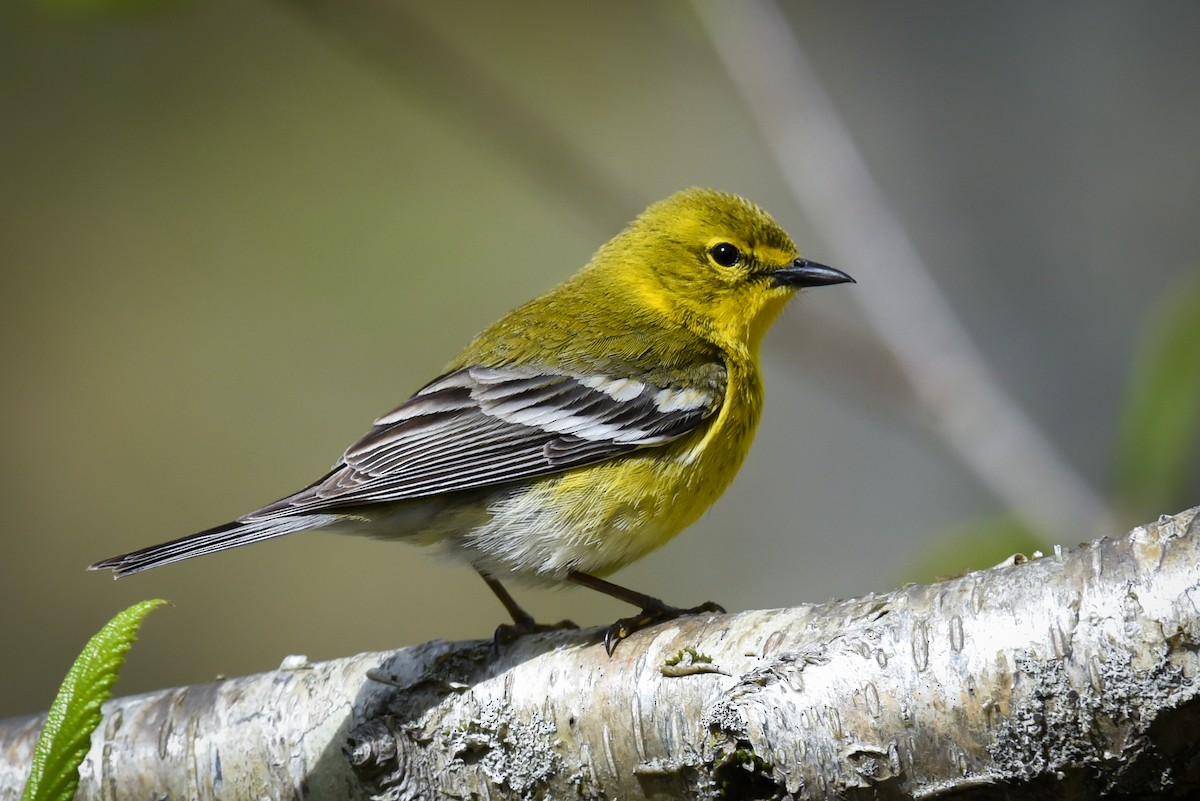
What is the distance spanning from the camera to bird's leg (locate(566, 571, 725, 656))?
2.80m

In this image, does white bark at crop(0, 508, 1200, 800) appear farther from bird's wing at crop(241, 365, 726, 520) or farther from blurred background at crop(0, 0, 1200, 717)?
blurred background at crop(0, 0, 1200, 717)

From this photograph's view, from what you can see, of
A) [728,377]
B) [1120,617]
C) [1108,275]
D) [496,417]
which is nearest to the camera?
[1120,617]

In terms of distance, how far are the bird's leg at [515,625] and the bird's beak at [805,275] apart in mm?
1756

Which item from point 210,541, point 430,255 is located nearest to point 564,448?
point 210,541

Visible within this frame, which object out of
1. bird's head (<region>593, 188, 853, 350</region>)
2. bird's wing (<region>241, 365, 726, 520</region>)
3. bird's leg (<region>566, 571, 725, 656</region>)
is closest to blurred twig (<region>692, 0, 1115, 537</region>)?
bird's head (<region>593, 188, 853, 350</region>)

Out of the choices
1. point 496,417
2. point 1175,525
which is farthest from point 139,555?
point 1175,525

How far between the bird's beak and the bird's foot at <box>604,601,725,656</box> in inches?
65.4

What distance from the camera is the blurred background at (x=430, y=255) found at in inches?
201

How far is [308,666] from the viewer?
3.27 meters

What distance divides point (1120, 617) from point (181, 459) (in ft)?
25.3

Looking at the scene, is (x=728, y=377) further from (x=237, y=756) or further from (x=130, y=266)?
(x=130, y=266)

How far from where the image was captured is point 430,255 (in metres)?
8.40

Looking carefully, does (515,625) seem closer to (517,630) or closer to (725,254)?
(517,630)

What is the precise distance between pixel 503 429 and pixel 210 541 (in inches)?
43.6
